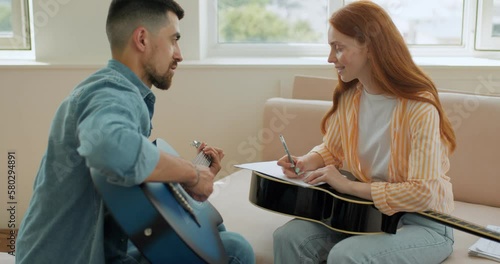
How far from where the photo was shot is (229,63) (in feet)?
10.7

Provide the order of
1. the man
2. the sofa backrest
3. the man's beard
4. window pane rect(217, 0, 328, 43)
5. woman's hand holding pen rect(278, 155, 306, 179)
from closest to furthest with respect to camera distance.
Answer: the man → the man's beard → woman's hand holding pen rect(278, 155, 306, 179) → the sofa backrest → window pane rect(217, 0, 328, 43)

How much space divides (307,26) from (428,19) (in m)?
0.63

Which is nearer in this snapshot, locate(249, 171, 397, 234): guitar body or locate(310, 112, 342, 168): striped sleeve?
locate(249, 171, 397, 234): guitar body

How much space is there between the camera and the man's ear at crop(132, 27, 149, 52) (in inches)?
63.6

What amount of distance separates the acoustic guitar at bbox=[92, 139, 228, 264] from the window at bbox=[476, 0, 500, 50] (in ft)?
7.96

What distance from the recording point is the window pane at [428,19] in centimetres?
347

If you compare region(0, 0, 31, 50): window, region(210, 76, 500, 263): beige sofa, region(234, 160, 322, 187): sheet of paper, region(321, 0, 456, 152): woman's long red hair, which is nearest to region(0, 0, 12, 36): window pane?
region(0, 0, 31, 50): window

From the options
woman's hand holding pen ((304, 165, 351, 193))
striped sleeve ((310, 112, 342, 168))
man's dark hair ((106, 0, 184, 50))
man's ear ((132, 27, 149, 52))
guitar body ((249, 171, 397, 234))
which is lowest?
guitar body ((249, 171, 397, 234))

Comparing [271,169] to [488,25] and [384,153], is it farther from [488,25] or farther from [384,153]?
[488,25]

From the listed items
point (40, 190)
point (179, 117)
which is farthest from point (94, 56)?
point (40, 190)

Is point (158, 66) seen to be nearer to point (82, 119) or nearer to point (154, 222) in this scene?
point (82, 119)

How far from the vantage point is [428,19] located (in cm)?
350

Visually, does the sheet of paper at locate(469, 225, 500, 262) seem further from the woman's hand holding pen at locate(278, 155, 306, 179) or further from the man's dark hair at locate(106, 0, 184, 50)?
the man's dark hair at locate(106, 0, 184, 50)

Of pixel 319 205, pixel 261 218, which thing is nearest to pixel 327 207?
pixel 319 205
